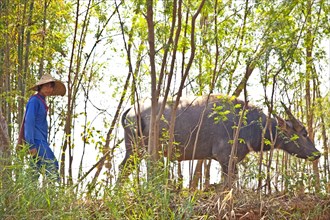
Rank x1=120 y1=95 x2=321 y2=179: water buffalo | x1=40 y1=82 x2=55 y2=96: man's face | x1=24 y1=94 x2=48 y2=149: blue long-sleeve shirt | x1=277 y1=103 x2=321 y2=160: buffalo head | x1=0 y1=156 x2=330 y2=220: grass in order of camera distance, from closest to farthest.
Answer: x1=0 y1=156 x2=330 y2=220: grass
x1=24 y1=94 x2=48 y2=149: blue long-sleeve shirt
x1=40 y1=82 x2=55 y2=96: man's face
x1=277 y1=103 x2=321 y2=160: buffalo head
x1=120 y1=95 x2=321 y2=179: water buffalo

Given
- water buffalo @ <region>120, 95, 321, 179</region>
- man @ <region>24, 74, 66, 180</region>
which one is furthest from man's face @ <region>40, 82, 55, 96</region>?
water buffalo @ <region>120, 95, 321, 179</region>

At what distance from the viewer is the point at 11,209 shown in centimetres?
589

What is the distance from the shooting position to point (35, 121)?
727 cm

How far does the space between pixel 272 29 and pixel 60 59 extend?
2983 millimetres

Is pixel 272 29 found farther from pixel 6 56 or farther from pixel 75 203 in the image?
pixel 6 56

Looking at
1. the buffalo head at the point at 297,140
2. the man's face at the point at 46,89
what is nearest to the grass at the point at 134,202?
the man's face at the point at 46,89

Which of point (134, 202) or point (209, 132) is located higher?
point (209, 132)

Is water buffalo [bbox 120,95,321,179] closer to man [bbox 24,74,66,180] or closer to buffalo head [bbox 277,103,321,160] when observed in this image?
buffalo head [bbox 277,103,321,160]

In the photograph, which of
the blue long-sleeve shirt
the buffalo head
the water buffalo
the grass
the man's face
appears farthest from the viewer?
the water buffalo

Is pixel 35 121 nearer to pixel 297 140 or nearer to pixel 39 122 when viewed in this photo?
pixel 39 122

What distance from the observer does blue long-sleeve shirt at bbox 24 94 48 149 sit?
7179 millimetres

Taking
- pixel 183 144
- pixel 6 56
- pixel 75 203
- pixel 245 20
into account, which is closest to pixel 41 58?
pixel 6 56

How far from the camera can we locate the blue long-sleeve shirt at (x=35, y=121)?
7179 millimetres

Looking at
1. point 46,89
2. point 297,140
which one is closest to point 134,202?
point 46,89
